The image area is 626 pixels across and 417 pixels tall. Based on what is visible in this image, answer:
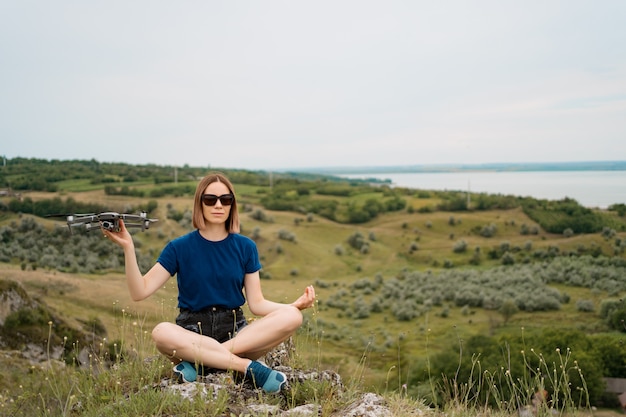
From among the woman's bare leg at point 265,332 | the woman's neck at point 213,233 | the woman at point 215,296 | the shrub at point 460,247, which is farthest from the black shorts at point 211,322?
the shrub at point 460,247

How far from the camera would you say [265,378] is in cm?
507

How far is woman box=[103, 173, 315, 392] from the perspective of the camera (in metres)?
5.13

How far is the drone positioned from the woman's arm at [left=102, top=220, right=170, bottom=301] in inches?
2.2

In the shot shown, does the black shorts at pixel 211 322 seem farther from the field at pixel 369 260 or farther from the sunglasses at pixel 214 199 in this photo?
the field at pixel 369 260

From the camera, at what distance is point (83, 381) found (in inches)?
206

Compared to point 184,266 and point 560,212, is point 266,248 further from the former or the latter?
point 184,266

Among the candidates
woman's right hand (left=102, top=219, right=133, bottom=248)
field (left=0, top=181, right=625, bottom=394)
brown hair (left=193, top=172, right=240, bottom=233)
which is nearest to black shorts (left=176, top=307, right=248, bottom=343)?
brown hair (left=193, top=172, right=240, bottom=233)

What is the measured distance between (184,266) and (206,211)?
583mm

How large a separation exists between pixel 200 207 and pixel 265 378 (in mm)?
1782

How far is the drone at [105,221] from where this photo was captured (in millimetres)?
4730

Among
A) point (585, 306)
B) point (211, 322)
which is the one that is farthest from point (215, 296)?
point (585, 306)

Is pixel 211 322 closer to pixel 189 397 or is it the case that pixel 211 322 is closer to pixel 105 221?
pixel 189 397

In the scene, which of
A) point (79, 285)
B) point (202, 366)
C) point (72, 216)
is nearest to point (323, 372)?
point (202, 366)

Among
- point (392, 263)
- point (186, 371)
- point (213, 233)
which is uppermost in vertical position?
point (213, 233)
